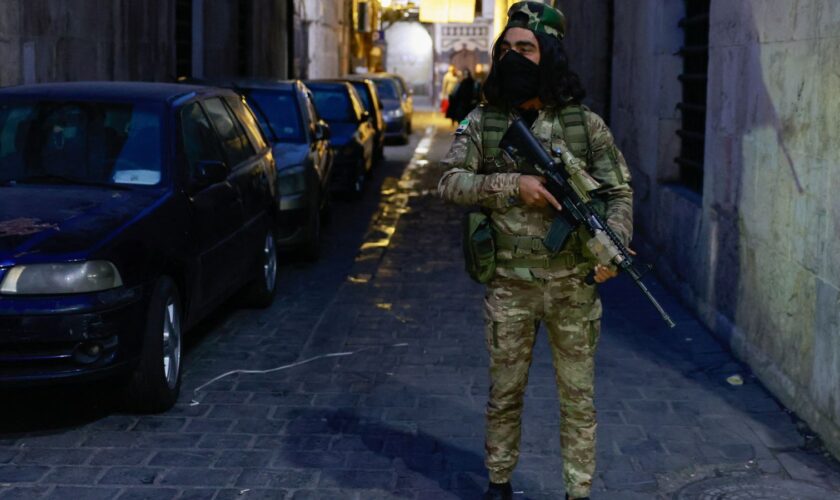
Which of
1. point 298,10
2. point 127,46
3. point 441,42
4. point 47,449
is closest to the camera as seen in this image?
point 47,449

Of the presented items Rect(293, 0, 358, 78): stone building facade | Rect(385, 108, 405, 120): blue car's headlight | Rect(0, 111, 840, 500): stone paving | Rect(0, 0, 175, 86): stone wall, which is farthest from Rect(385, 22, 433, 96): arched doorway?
Rect(0, 111, 840, 500): stone paving

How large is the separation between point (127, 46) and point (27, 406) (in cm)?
910

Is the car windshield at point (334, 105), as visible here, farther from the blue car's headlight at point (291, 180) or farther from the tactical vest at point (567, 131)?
the tactical vest at point (567, 131)

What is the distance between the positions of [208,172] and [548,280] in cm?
312

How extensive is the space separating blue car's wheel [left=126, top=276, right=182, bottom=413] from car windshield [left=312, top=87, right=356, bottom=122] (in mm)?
12116

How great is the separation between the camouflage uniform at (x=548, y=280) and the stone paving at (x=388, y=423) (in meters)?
0.61

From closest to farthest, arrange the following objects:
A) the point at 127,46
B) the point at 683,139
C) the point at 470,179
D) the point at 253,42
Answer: the point at 470,179 < the point at 683,139 < the point at 127,46 < the point at 253,42

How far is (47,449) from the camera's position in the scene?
6016mm

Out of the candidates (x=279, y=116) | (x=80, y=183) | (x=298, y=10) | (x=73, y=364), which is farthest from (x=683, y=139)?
(x=298, y=10)

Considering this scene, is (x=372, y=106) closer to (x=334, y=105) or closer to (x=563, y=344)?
(x=334, y=105)

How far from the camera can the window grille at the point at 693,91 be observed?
33.6ft

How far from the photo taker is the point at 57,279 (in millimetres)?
6016

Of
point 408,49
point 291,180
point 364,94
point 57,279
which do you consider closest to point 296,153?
point 291,180

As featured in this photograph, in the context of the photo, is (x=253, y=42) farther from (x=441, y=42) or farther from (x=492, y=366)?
(x=441, y=42)
